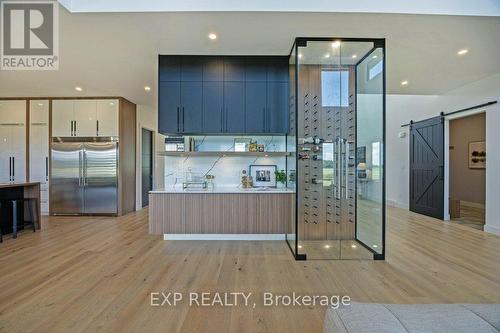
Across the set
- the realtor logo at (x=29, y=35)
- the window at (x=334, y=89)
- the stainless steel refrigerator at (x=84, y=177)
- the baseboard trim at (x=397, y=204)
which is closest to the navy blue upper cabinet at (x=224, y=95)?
the window at (x=334, y=89)

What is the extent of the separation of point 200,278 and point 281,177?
7.43 feet

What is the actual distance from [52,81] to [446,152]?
846 cm

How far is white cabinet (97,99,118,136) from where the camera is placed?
639cm

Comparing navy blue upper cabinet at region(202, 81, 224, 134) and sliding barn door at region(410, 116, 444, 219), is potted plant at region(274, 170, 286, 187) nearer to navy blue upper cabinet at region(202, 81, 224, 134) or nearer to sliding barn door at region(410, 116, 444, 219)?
navy blue upper cabinet at region(202, 81, 224, 134)

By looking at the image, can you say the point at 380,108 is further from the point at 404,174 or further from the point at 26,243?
the point at 26,243

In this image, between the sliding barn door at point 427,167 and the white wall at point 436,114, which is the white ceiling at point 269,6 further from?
the sliding barn door at point 427,167

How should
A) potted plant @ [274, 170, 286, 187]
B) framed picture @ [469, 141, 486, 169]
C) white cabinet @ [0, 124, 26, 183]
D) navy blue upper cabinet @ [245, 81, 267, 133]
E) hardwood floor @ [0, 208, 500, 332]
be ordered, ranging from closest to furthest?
1. hardwood floor @ [0, 208, 500, 332]
2. navy blue upper cabinet @ [245, 81, 267, 133]
3. potted plant @ [274, 170, 286, 187]
4. white cabinet @ [0, 124, 26, 183]
5. framed picture @ [469, 141, 486, 169]

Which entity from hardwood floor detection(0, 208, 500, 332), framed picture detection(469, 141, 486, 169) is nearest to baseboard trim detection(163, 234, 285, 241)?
hardwood floor detection(0, 208, 500, 332)

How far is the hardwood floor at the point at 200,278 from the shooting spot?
212 cm

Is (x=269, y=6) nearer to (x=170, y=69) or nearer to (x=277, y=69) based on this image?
(x=277, y=69)

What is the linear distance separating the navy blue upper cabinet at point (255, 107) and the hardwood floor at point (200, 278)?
184 centimetres

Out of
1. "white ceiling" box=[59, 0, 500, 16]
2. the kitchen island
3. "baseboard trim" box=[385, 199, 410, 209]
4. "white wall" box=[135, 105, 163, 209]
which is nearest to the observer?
"white ceiling" box=[59, 0, 500, 16]

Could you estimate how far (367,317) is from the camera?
1.24m

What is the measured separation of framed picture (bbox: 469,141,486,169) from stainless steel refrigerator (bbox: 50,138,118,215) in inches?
383
